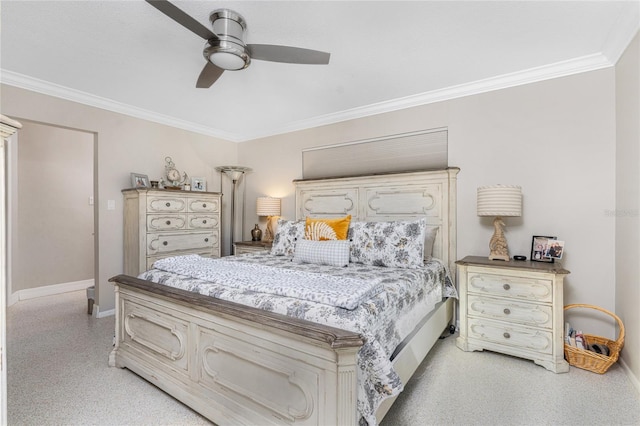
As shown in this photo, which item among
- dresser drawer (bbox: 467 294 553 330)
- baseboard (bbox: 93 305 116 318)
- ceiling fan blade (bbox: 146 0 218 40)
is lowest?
baseboard (bbox: 93 305 116 318)

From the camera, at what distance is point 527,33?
7.49 feet

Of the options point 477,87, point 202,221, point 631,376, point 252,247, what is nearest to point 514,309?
point 631,376

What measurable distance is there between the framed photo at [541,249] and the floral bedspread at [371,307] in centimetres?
84

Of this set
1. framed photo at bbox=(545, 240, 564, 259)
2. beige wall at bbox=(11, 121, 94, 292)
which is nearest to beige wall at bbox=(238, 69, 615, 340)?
framed photo at bbox=(545, 240, 564, 259)

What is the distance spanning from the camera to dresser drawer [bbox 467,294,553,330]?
2.38m

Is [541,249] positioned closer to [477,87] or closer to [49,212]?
[477,87]

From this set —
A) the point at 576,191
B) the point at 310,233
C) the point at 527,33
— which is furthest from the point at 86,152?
the point at 576,191

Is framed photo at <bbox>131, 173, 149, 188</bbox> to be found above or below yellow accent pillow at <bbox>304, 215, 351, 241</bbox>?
above

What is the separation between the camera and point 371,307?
1588 mm

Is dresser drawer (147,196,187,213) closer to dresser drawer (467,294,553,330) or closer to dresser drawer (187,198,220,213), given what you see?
dresser drawer (187,198,220,213)

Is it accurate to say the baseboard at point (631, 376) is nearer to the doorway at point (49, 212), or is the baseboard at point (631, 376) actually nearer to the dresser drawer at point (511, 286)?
the dresser drawer at point (511, 286)

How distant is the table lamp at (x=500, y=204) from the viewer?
2.62 m

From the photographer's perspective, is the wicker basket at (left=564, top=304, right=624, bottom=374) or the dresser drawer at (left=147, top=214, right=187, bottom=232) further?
the dresser drawer at (left=147, top=214, right=187, bottom=232)

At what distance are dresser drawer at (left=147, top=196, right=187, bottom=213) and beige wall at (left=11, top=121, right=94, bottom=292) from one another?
199 centimetres
